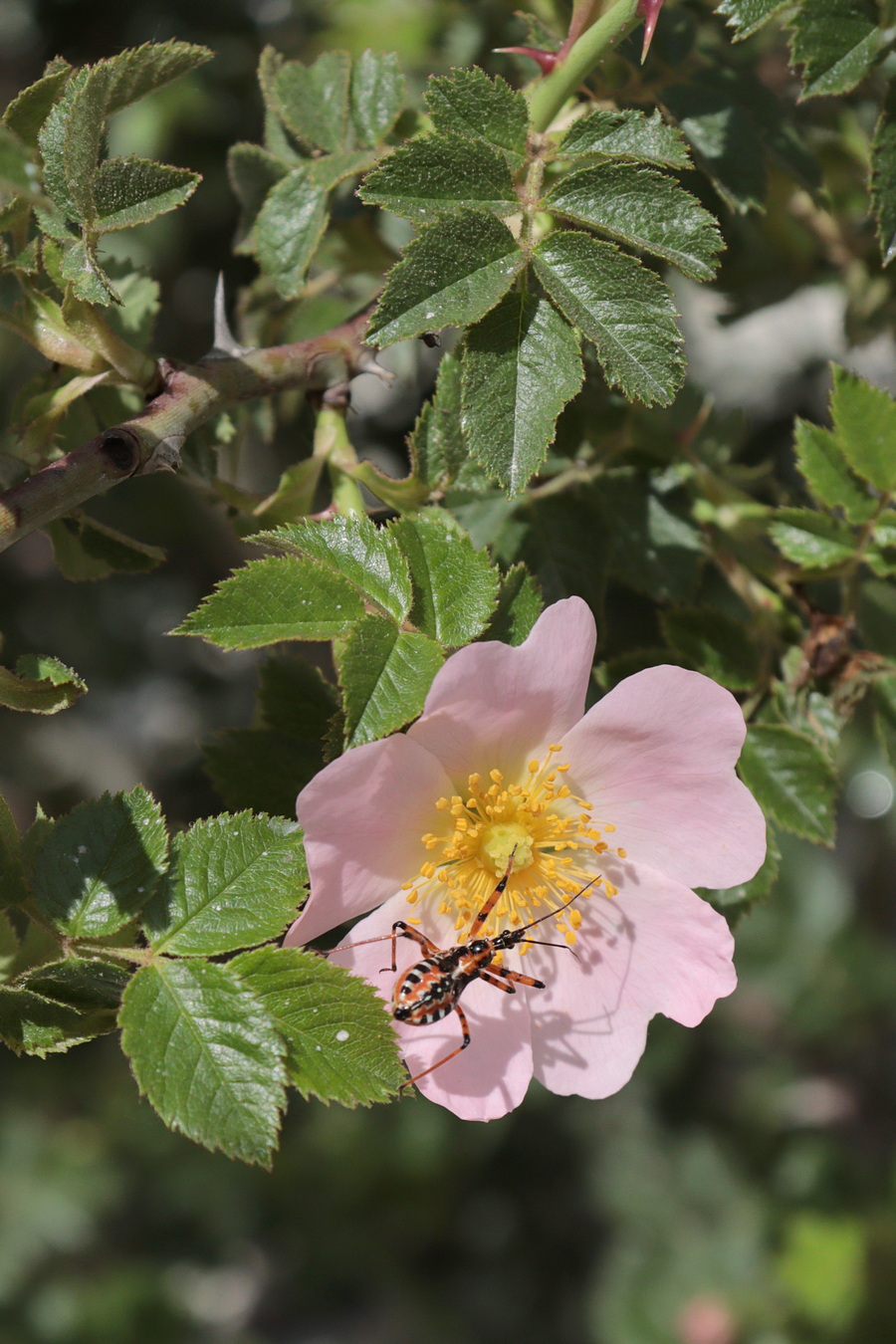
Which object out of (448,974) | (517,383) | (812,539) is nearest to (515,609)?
(517,383)

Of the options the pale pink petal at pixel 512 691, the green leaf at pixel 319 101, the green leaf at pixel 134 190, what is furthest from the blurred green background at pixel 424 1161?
the pale pink petal at pixel 512 691

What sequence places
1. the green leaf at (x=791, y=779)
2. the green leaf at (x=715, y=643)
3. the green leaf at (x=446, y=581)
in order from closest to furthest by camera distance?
the green leaf at (x=446, y=581), the green leaf at (x=791, y=779), the green leaf at (x=715, y=643)

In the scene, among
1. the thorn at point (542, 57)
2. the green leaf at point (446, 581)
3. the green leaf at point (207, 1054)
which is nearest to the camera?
the green leaf at point (207, 1054)

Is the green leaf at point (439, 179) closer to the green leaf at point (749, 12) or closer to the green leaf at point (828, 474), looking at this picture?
the green leaf at point (749, 12)

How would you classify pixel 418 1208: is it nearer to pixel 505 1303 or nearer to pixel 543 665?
pixel 505 1303

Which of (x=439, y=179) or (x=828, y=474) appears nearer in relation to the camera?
(x=439, y=179)

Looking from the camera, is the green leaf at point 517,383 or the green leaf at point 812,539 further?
the green leaf at point 812,539

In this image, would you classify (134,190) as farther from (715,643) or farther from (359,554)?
(715,643)
